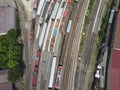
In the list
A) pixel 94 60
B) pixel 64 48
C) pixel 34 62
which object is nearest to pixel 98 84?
pixel 94 60

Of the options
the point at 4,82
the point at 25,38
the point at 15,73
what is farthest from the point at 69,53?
the point at 4,82

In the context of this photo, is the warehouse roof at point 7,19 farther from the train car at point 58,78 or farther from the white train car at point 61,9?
the train car at point 58,78

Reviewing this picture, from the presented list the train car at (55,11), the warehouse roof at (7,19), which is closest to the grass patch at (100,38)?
the train car at (55,11)

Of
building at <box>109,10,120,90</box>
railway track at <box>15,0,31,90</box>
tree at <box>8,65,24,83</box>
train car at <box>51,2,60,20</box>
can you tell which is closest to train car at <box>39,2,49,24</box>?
train car at <box>51,2,60,20</box>

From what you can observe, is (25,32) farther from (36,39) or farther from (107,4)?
(107,4)

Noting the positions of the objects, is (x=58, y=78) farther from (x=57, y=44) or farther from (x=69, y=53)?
(x=57, y=44)
